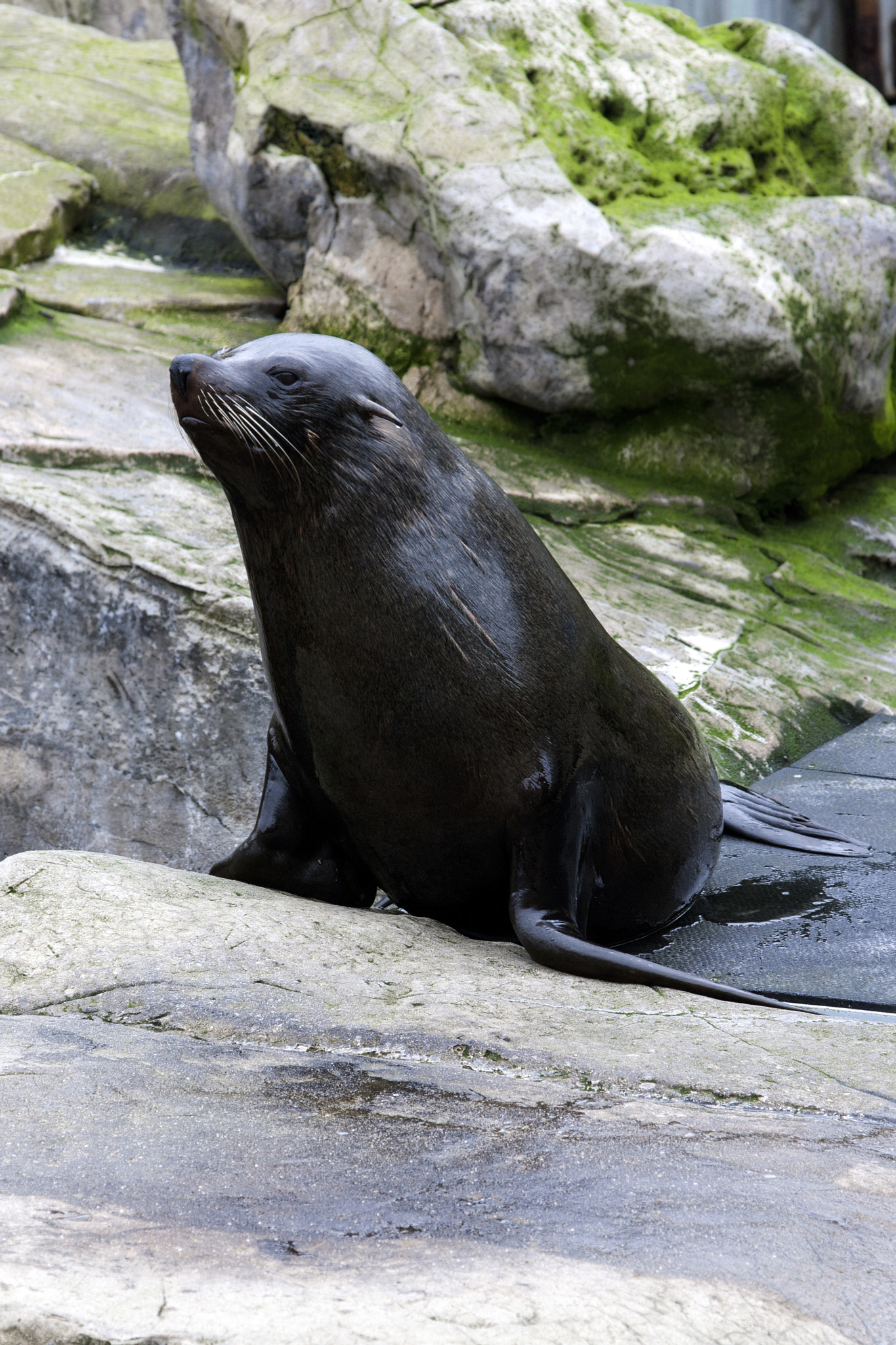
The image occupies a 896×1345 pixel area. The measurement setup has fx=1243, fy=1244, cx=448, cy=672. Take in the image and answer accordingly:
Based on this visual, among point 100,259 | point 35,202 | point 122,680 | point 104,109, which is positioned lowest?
point 122,680

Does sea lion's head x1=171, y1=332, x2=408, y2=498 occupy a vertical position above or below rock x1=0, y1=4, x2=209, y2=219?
below

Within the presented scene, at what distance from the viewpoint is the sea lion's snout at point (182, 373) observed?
2.58 m

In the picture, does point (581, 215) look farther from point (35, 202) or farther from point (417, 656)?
point (417, 656)

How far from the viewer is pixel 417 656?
2719mm

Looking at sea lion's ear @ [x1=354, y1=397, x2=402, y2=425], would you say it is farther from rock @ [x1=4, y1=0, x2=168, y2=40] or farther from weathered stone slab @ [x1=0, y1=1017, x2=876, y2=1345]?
rock @ [x1=4, y1=0, x2=168, y2=40]

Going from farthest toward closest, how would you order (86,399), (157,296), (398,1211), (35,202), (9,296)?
1. (35,202)
2. (157,296)
3. (9,296)
4. (86,399)
5. (398,1211)

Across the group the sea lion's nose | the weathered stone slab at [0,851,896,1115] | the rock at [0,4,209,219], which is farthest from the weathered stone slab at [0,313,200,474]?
the weathered stone slab at [0,851,896,1115]

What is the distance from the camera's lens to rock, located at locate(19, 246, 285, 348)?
664 centimetres

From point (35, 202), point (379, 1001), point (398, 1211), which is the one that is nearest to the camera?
point (398, 1211)

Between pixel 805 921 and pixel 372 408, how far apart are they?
65.7 inches

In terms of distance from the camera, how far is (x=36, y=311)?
6.23 m

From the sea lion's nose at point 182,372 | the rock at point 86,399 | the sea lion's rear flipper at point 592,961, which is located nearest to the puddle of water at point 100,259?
the rock at point 86,399

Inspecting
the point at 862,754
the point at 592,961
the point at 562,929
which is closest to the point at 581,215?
the point at 862,754

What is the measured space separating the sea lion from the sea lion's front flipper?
0.10 feet
